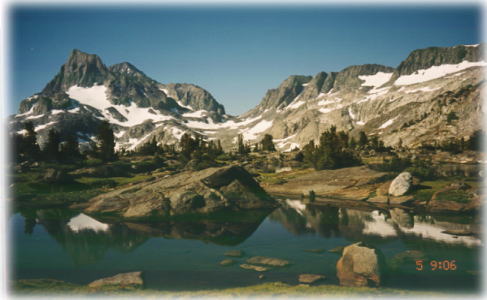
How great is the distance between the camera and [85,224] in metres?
32.7

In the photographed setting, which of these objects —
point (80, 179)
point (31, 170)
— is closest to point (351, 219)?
point (80, 179)

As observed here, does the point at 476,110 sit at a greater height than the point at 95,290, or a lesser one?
greater

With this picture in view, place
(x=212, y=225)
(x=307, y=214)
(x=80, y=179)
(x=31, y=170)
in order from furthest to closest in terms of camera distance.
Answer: (x=31, y=170) → (x=80, y=179) → (x=307, y=214) → (x=212, y=225)

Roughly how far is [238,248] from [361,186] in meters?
29.7

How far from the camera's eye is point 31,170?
65.6 metres

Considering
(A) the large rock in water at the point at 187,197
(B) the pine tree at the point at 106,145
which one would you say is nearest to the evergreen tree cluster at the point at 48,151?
(B) the pine tree at the point at 106,145

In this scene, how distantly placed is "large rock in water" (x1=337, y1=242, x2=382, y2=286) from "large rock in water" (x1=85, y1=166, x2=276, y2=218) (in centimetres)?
1782

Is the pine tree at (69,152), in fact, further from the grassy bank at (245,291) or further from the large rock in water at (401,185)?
the large rock in water at (401,185)

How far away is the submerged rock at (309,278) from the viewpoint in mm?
18578

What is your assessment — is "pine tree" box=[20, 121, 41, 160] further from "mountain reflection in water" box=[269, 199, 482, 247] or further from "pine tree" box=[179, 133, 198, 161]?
"mountain reflection in water" box=[269, 199, 482, 247]

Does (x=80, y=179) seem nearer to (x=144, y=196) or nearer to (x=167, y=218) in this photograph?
(x=144, y=196)

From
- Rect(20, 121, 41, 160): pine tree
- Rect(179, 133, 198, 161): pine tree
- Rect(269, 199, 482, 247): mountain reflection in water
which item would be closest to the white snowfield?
Rect(269, 199, 482, 247): mountain reflection in water

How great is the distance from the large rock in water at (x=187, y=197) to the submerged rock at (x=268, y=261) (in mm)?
13464
